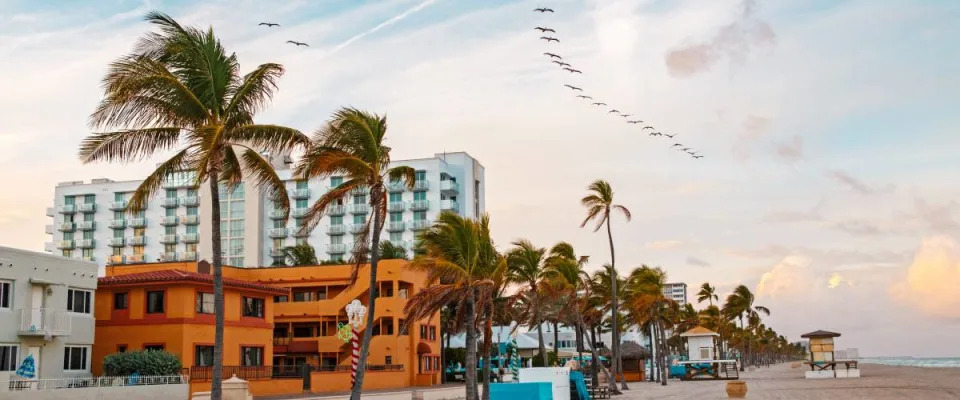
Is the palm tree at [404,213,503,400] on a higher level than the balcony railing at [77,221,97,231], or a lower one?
lower

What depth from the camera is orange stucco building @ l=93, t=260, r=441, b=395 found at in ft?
135

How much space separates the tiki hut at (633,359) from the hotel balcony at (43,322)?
2269 inches

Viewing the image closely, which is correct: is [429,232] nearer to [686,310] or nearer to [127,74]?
[127,74]

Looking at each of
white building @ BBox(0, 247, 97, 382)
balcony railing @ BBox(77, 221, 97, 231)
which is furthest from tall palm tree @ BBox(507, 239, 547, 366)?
balcony railing @ BBox(77, 221, 97, 231)

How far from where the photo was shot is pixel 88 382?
3159cm

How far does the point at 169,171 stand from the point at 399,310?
35.9m

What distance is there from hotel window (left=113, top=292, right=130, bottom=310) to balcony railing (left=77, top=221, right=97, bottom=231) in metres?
99.4

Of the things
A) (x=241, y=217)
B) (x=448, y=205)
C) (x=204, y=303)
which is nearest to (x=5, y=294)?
(x=204, y=303)

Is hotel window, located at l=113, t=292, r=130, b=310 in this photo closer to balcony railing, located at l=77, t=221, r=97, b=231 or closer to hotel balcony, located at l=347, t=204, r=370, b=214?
hotel balcony, located at l=347, t=204, r=370, b=214

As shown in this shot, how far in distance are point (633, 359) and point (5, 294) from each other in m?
63.9

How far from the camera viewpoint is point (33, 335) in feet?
115

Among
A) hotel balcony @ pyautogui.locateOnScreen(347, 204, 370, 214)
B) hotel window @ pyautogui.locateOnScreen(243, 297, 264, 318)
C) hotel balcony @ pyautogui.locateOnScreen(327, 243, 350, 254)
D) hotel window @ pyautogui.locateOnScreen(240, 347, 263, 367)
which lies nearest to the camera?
hotel window @ pyautogui.locateOnScreen(240, 347, 263, 367)

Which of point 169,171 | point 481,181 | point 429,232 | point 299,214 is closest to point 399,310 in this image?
point 429,232

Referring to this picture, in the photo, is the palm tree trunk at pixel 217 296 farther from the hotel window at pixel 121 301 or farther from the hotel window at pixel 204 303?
the hotel window at pixel 121 301
